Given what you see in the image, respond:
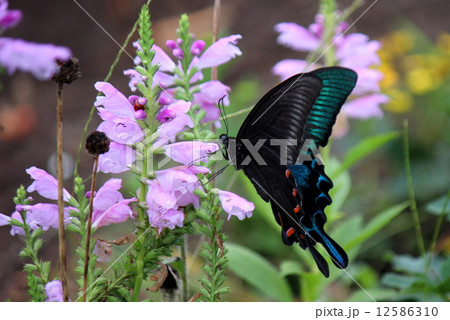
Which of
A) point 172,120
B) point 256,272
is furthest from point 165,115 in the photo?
point 256,272

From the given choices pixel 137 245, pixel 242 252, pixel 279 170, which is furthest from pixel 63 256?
pixel 242 252

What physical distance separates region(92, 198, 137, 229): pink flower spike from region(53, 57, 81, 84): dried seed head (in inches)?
10.3

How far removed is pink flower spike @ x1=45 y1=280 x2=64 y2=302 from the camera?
38.4 inches

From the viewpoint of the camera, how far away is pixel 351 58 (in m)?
1.95

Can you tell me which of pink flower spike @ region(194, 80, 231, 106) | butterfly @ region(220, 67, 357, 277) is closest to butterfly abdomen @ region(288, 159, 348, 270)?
butterfly @ region(220, 67, 357, 277)

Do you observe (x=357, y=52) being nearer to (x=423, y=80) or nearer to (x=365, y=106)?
(x=365, y=106)

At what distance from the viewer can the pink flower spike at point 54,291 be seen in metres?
0.98

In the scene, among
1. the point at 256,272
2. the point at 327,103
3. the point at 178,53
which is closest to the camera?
the point at 178,53

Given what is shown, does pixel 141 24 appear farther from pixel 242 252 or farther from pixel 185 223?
pixel 242 252

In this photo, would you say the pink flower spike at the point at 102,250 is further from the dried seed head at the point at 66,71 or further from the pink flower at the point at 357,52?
the pink flower at the point at 357,52

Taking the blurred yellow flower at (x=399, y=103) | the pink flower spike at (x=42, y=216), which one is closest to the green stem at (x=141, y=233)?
the pink flower spike at (x=42, y=216)

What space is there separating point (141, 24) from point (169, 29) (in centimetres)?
328

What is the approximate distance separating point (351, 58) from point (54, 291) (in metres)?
1.39

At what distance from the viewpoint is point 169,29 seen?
4.14 metres
